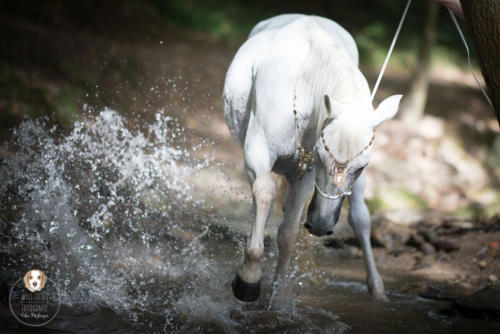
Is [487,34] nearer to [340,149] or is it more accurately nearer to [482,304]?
[340,149]

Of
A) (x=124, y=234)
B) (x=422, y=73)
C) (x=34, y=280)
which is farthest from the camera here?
(x=422, y=73)

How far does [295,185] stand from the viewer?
445 cm

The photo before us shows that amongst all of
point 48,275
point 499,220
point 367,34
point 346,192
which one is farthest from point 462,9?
point 367,34

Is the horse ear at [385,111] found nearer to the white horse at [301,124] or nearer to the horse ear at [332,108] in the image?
the white horse at [301,124]

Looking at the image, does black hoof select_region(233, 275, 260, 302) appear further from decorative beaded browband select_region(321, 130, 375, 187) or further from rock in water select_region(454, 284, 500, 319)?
rock in water select_region(454, 284, 500, 319)

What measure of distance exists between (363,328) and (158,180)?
2935 millimetres

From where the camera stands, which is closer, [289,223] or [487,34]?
[487,34]

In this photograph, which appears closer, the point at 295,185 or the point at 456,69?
the point at 295,185

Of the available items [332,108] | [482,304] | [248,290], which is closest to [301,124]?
[332,108]

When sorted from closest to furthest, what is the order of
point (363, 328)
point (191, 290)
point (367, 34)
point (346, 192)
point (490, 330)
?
point (346, 192)
point (490, 330)
point (363, 328)
point (191, 290)
point (367, 34)

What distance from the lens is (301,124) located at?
3.93 meters

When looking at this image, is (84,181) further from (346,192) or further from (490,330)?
(490,330)

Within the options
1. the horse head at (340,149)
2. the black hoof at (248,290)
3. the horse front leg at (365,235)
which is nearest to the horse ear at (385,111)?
the horse head at (340,149)

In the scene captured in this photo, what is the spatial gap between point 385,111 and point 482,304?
192 centimetres
